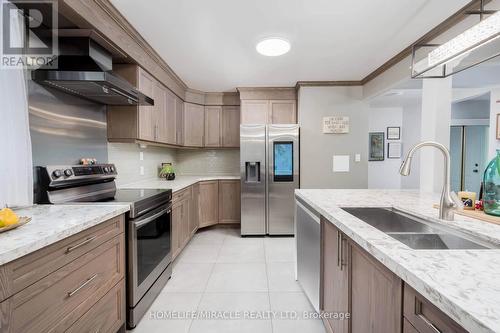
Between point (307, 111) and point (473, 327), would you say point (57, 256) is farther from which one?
point (307, 111)

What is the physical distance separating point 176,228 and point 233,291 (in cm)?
103

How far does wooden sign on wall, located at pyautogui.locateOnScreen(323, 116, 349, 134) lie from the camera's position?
3.60 meters

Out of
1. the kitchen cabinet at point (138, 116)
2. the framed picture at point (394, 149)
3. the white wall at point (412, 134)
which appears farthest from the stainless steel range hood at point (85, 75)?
the white wall at point (412, 134)

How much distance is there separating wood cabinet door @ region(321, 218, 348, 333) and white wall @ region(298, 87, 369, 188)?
215cm

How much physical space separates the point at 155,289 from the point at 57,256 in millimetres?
1175

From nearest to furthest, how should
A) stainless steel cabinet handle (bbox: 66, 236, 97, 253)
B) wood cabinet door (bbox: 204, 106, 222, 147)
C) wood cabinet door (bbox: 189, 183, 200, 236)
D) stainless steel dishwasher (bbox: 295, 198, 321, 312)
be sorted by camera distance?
1. stainless steel cabinet handle (bbox: 66, 236, 97, 253)
2. stainless steel dishwasher (bbox: 295, 198, 321, 312)
3. wood cabinet door (bbox: 189, 183, 200, 236)
4. wood cabinet door (bbox: 204, 106, 222, 147)

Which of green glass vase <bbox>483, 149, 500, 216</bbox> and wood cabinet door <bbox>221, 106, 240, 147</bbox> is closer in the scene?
green glass vase <bbox>483, 149, 500, 216</bbox>

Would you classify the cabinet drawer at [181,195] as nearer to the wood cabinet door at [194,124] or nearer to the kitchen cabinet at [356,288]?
the wood cabinet door at [194,124]

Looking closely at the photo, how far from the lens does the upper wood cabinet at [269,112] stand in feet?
12.4

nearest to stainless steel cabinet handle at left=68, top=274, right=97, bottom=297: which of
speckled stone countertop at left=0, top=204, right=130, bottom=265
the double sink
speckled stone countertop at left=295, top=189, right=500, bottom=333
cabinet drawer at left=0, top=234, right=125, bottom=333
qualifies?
cabinet drawer at left=0, top=234, right=125, bottom=333

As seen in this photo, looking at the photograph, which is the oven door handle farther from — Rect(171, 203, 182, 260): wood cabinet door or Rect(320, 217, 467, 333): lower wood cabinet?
Rect(320, 217, 467, 333): lower wood cabinet

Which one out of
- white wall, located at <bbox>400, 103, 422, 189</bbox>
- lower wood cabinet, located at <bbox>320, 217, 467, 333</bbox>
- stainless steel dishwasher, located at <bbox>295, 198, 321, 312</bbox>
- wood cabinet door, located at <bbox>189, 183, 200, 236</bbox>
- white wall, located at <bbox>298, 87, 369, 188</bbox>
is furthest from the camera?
white wall, located at <bbox>400, 103, 422, 189</bbox>

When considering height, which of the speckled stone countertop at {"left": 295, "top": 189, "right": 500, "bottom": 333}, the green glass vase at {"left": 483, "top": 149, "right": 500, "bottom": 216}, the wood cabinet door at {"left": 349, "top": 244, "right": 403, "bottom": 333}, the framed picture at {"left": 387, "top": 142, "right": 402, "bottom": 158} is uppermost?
the framed picture at {"left": 387, "top": 142, "right": 402, "bottom": 158}

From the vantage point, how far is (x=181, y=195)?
2.81 meters
